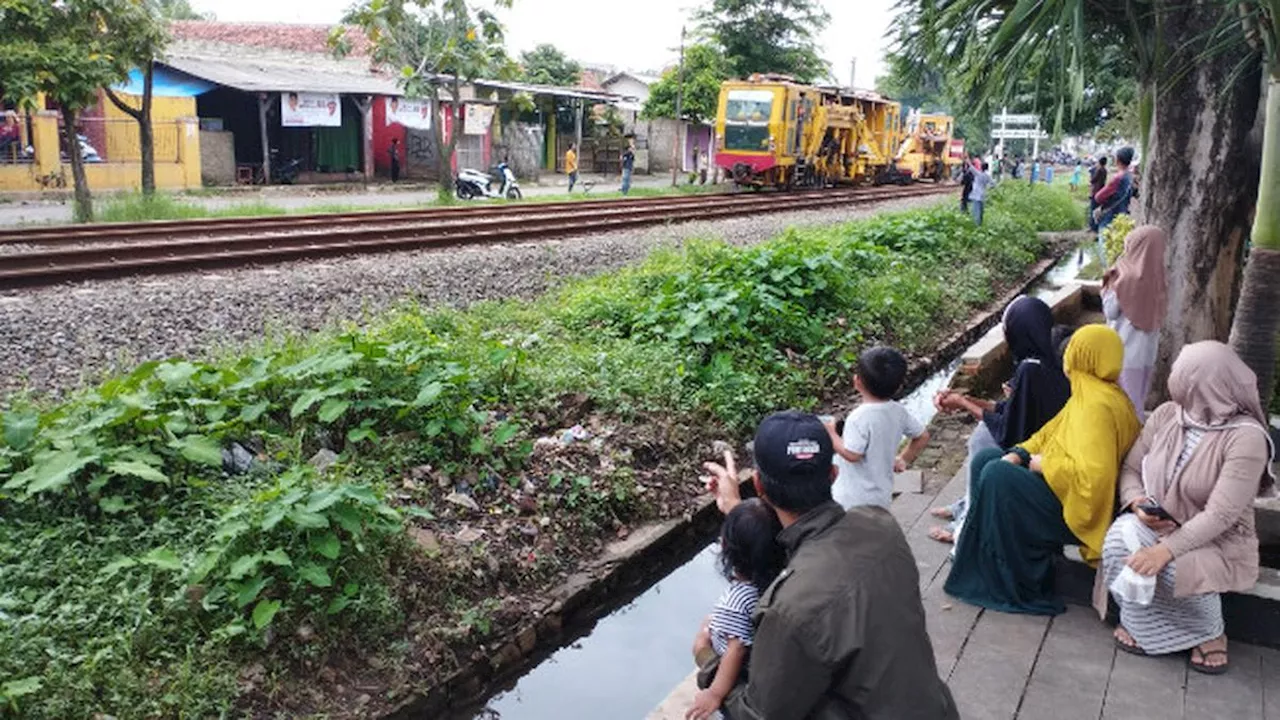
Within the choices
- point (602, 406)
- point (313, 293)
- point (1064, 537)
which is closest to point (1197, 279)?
point (1064, 537)

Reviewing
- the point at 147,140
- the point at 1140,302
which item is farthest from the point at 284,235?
the point at 1140,302

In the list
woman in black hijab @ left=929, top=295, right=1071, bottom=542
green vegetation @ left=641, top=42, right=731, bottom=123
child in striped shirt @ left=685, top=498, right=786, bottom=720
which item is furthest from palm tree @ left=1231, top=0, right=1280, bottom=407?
green vegetation @ left=641, top=42, right=731, bottom=123

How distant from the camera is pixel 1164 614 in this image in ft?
12.0

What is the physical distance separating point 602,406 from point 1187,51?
13.1 feet

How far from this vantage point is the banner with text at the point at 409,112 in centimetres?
3027

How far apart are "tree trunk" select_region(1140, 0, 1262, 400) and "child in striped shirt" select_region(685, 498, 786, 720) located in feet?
12.8

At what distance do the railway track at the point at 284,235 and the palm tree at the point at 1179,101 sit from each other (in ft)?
26.5

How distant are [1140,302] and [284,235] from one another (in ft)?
35.7

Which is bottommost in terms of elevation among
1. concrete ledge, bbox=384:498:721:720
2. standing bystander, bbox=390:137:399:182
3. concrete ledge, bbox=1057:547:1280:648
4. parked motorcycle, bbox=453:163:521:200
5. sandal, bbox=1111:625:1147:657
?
concrete ledge, bbox=384:498:721:720

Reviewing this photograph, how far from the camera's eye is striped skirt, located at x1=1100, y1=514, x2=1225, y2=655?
3.61 metres

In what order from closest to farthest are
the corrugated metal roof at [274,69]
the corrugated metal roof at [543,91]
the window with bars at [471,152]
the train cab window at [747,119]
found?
the corrugated metal roof at [274,69]
the train cab window at [747,119]
the corrugated metal roof at [543,91]
the window with bars at [471,152]

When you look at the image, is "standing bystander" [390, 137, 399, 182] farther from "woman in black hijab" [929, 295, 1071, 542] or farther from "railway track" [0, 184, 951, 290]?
"woman in black hijab" [929, 295, 1071, 542]

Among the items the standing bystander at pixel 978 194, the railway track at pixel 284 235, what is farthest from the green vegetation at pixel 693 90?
the standing bystander at pixel 978 194

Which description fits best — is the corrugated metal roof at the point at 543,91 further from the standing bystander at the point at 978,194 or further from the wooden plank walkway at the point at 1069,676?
the wooden plank walkway at the point at 1069,676
